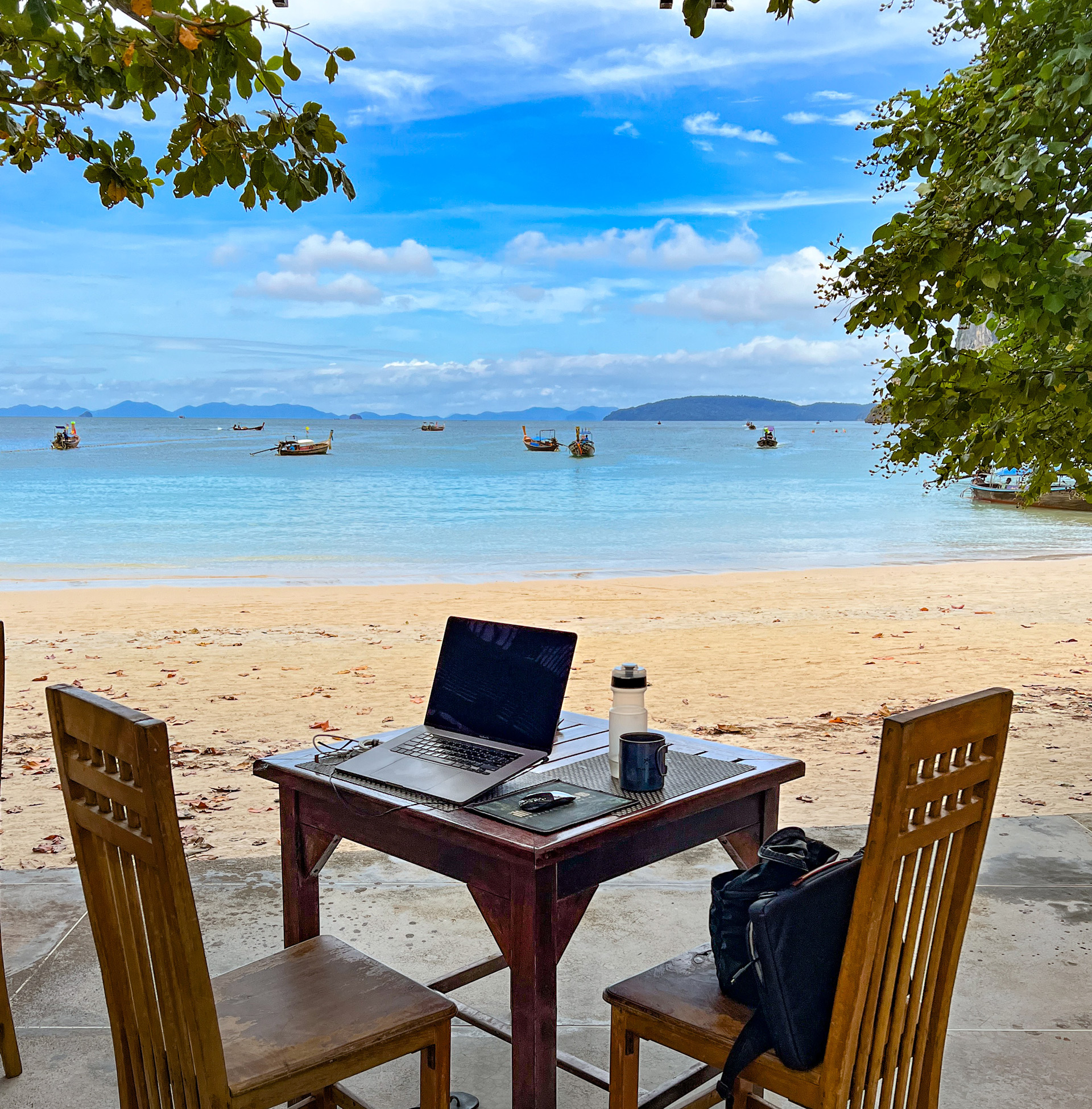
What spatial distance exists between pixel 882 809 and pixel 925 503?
3927 cm

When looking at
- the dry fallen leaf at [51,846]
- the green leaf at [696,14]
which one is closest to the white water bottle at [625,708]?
the green leaf at [696,14]

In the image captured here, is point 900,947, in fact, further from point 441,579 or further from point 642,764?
point 441,579

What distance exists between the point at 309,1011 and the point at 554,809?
0.61 m

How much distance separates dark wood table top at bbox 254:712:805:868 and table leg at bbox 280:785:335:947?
0.29 feet

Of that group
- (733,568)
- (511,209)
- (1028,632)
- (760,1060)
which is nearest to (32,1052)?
(760,1060)

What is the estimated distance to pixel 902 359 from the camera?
4703 millimetres

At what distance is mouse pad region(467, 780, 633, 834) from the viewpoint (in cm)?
207

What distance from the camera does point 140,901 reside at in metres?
1.77

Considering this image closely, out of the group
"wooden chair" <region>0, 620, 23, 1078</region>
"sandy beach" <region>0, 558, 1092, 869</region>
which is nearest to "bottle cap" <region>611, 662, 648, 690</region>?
"wooden chair" <region>0, 620, 23, 1078</region>

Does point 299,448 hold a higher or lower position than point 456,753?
higher

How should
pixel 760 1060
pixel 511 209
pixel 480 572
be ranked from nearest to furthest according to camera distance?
pixel 760 1060 → pixel 480 572 → pixel 511 209

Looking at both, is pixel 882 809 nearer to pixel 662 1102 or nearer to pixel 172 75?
pixel 662 1102

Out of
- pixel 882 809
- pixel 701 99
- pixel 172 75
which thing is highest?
pixel 701 99

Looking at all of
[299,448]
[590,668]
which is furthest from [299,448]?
[590,668]
